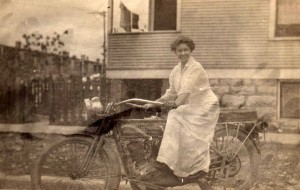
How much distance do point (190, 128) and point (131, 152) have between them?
0.25 metres

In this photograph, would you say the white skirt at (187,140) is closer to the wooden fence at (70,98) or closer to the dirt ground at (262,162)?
the dirt ground at (262,162)

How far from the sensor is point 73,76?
183 cm

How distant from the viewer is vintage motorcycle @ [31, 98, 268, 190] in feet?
5.10

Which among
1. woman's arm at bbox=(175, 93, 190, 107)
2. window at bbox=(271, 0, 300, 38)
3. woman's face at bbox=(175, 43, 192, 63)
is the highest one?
window at bbox=(271, 0, 300, 38)

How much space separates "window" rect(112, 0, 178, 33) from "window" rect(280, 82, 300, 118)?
1.72 ft

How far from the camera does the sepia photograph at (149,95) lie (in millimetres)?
1536

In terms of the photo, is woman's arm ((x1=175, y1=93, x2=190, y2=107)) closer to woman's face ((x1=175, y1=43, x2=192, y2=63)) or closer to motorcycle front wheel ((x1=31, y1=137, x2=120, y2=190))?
woman's face ((x1=175, y1=43, x2=192, y2=63))

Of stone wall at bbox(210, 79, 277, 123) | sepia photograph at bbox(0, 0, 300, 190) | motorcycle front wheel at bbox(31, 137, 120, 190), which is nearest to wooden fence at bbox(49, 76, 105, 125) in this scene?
sepia photograph at bbox(0, 0, 300, 190)

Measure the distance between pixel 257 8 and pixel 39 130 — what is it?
102cm

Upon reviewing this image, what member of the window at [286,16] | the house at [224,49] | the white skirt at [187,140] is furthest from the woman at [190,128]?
the window at [286,16]

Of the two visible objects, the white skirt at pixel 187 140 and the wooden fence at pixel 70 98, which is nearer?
the white skirt at pixel 187 140

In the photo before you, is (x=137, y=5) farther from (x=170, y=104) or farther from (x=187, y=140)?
(x=187, y=140)

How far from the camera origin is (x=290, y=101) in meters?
1.62

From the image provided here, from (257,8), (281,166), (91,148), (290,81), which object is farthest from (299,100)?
(91,148)
